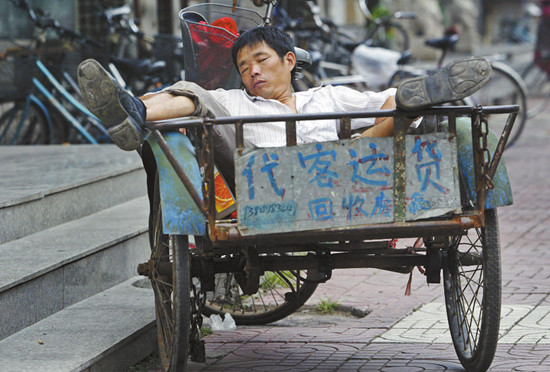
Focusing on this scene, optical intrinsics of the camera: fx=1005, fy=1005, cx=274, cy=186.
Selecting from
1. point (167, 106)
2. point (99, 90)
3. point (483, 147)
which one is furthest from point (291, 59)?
point (99, 90)

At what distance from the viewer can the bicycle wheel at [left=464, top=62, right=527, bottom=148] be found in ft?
35.7

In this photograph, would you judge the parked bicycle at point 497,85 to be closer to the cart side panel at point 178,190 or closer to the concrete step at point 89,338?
the concrete step at point 89,338

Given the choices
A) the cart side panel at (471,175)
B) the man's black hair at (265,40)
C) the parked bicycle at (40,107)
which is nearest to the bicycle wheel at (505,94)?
the parked bicycle at (40,107)

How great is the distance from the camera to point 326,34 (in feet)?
37.8

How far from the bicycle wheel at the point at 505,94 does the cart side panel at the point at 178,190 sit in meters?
7.17

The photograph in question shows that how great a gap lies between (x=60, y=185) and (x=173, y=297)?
2259 millimetres

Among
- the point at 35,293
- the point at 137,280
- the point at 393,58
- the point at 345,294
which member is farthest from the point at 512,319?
the point at 393,58

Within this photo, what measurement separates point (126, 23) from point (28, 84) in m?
2.06

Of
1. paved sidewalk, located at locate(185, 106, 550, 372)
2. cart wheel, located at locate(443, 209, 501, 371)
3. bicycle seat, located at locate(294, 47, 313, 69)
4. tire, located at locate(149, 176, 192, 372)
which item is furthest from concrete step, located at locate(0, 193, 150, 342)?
cart wheel, located at locate(443, 209, 501, 371)

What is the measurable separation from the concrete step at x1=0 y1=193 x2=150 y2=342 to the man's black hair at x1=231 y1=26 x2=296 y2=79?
132cm

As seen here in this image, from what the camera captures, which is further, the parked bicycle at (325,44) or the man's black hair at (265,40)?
the parked bicycle at (325,44)

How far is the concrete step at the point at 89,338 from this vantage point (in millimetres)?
3906

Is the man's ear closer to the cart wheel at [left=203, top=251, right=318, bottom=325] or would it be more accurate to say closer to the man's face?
the man's face

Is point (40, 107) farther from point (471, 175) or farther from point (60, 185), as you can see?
point (471, 175)
